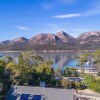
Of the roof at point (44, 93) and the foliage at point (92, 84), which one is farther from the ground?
the roof at point (44, 93)

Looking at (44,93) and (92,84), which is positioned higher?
(44,93)

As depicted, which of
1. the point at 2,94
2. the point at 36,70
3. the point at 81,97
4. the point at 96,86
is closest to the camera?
the point at 2,94

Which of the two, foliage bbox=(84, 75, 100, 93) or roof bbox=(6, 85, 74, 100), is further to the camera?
foliage bbox=(84, 75, 100, 93)

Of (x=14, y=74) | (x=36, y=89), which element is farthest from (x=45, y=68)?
(x=36, y=89)

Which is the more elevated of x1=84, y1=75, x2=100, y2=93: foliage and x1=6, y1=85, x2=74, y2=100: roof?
x1=6, y1=85, x2=74, y2=100: roof

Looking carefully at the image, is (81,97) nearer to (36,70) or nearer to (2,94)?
(2,94)

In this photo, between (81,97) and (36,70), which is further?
(36,70)

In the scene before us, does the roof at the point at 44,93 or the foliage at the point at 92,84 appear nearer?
the roof at the point at 44,93

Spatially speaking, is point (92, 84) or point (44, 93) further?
point (92, 84)
